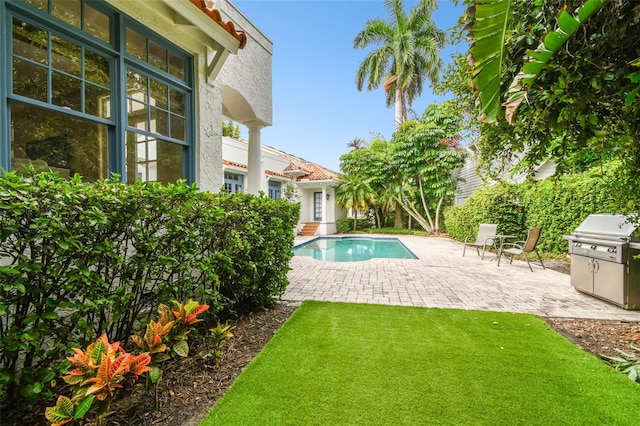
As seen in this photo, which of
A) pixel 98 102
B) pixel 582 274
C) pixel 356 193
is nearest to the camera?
pixel 98 102

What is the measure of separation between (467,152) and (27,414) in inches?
886

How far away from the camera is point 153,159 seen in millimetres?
6012

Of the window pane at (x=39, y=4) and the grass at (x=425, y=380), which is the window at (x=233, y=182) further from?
the grass at (x=425, y=380)

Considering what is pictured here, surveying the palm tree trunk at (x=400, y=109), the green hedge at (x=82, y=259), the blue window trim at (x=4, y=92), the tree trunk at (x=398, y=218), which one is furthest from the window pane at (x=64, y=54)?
the palm tree trunk at (x=400, y=109)

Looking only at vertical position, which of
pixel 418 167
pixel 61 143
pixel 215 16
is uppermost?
Answer: pixel 418 167

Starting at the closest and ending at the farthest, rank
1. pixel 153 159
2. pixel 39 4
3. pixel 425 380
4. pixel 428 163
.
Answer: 1. pixel 425 380
2. pixel 39 4
3. pixel 153 159
4. pixel 428 163

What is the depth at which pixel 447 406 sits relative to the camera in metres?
2.58

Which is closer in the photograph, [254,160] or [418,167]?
[254,160]

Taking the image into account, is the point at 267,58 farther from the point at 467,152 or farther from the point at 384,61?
the point at 384,61

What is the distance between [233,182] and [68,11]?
45.4 feet

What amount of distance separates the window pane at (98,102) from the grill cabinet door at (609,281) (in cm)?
857

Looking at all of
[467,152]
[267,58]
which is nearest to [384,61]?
[467,152]

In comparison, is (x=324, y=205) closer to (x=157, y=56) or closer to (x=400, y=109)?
(x=400, y=109)

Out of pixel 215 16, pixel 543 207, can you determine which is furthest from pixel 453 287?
pixel 543 207
